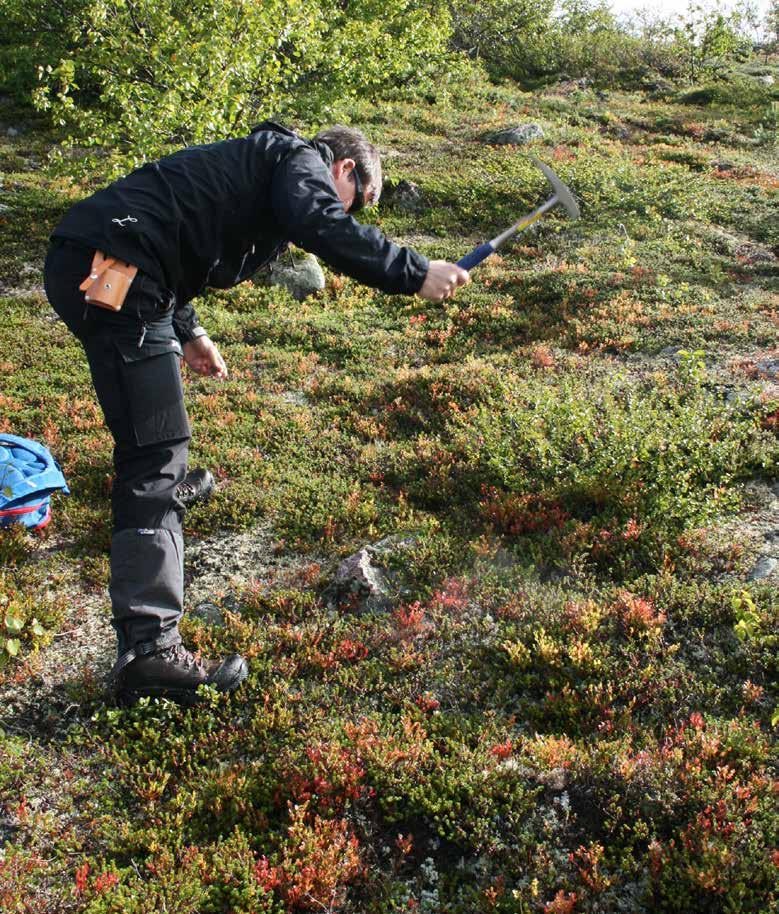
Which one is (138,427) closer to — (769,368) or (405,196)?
(769,368)

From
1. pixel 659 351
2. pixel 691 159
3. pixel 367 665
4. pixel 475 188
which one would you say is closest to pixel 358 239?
pixel 367 665

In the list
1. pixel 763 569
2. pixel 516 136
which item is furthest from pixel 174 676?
pixel 516 136

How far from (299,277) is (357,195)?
8.89 meters

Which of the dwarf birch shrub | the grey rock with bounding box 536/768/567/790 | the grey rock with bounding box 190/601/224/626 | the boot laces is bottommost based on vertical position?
the grey rock with bounding box 190/601/224/626

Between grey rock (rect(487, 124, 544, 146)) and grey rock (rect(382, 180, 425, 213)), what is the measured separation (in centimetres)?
611

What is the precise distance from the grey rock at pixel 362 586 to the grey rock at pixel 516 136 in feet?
64.5

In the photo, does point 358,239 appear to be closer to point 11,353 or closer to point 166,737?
point 166,737

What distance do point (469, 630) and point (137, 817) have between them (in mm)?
2624

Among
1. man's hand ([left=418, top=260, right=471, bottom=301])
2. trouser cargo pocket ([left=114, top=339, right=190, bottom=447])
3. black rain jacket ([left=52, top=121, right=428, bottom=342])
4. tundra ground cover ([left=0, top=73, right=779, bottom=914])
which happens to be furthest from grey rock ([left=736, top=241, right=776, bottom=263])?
trouser cargo pocket ([left=114, top=339, right=190, bottom=447])

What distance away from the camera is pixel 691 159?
2186 centimetres

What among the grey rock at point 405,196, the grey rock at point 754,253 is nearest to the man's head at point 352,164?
the grey rock at point 754,253

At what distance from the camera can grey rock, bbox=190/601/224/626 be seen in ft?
18.7

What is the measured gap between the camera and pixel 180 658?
463 centimetres

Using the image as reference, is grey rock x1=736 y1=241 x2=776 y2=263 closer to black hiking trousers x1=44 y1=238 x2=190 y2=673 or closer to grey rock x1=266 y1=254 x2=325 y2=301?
grey rock x1=266 y1=254 x2=325 y2=301
